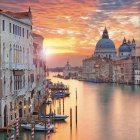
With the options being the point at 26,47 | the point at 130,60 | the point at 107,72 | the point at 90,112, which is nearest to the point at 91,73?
the point at 107,72

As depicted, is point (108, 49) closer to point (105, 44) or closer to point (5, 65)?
point (105, 44)

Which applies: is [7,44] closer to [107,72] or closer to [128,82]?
[128,82]

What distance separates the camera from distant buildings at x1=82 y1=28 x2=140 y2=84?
2899 inches

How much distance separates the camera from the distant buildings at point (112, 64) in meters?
73.6

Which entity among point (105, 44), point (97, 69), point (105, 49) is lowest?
point (97, 69)

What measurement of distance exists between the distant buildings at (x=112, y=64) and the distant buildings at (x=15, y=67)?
168 ft

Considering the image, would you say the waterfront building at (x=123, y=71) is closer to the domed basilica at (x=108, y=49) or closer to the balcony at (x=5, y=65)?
the domed basilica at (x=108, y=49)

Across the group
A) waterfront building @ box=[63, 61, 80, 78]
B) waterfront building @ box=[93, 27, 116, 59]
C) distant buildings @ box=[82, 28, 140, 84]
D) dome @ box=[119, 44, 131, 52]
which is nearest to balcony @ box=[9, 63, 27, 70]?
distant buildings @ box=[82, 28, 140, 84]

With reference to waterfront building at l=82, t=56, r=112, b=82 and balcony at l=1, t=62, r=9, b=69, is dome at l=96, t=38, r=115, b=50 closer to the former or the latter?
waterfront building at l=82, t=56, r=112, b=82

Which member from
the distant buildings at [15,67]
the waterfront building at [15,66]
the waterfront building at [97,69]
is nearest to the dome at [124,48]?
the waterfront building at [97,69]

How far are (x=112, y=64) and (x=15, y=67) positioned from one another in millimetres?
69159

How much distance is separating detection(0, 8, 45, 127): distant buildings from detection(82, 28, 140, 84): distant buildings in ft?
168

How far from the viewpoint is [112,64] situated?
283 feet

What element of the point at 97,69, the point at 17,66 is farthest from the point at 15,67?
the point at 97,69
